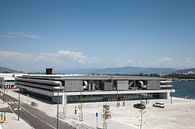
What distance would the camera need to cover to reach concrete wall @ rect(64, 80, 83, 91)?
7919 cm

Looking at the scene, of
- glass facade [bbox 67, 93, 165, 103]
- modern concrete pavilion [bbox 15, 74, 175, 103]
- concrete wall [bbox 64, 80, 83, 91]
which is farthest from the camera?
glass facade [bbox 67, 93, 165, 103]

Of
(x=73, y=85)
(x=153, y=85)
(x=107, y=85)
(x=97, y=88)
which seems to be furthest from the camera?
(x=153, y=85)

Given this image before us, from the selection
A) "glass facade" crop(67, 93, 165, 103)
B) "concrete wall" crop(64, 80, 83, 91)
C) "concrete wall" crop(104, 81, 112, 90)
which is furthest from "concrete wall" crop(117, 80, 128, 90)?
"concrete wall" crop(64, 80, 83, 91)

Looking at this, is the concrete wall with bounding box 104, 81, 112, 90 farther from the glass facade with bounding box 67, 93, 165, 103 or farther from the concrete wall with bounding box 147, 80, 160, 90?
the concrete wall with bounding box 147, 80, 160, 90

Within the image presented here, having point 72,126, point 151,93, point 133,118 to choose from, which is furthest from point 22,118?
point 151,93

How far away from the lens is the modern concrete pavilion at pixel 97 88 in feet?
259

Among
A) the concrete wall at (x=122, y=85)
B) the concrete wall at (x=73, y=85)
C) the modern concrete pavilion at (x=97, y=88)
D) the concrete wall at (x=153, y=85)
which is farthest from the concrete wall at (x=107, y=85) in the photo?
the concrete wall at (x=153, y=85)

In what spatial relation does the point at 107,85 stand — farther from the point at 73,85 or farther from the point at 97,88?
the point at 73,85

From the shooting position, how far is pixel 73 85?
80375mm

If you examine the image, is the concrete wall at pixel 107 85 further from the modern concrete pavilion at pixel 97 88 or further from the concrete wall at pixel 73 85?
the concrete wall at pixel 73 85

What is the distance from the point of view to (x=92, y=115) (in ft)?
191

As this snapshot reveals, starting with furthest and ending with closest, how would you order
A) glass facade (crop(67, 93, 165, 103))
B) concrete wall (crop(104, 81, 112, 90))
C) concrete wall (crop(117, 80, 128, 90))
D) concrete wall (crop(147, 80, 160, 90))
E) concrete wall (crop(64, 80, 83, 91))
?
concrete wall (crop(147, 80, 160, 90)) < concrete wall (crop(117, 80, 128, 90)) < concrete wall (crop(104, 81, 112, 90)) < glass facade (crop(67, 93, 165, 103)) < concrete wall (crop(64, 80, 83, 91))

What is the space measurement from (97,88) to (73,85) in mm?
11559

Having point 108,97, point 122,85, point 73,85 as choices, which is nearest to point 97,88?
point 108,97
